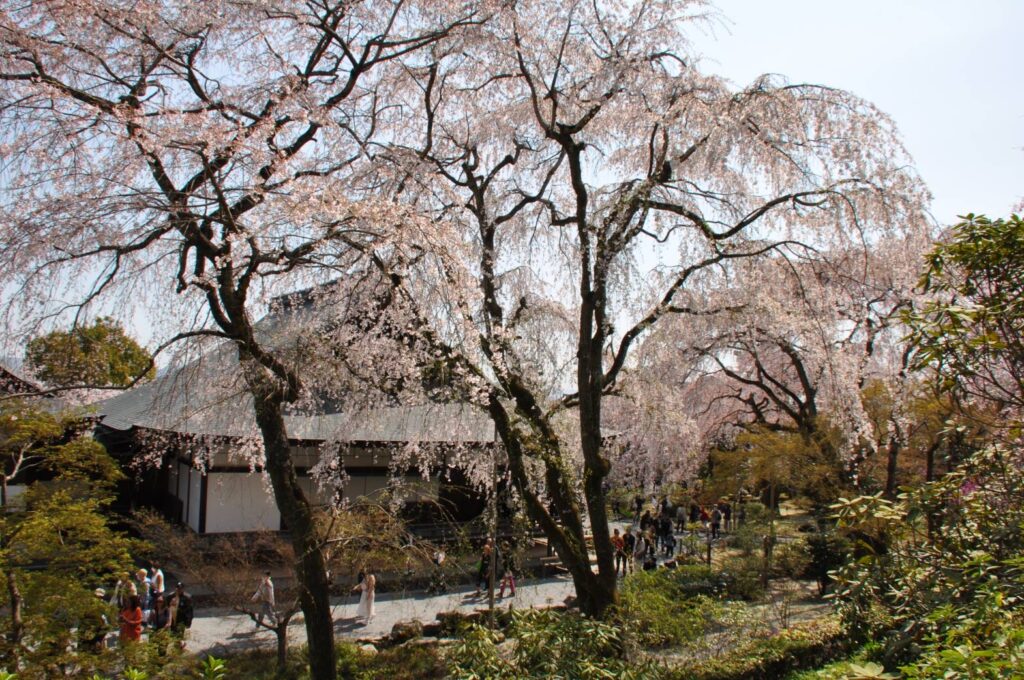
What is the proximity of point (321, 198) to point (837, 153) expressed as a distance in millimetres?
4929

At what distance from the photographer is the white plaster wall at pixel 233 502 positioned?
1188 centimetres

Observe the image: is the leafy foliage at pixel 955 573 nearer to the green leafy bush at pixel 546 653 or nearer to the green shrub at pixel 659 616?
the green leafy bush at pixel 546 653

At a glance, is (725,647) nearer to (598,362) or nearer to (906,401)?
(598,362)

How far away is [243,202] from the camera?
17.3ft

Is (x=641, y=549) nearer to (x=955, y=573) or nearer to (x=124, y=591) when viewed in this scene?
(x=124, y=591)

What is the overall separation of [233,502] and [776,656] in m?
9.63

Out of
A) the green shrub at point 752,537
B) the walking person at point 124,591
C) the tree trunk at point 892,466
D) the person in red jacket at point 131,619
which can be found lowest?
the person in red jacket at point 131,619

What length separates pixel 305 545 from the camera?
5.77m

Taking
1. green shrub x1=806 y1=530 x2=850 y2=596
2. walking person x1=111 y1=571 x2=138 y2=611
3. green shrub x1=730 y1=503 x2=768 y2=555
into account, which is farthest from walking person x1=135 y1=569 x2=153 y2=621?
green shrub x1=806 y1=530 x2=850 y2=596

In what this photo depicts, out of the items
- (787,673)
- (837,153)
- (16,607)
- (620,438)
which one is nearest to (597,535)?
(787,673)

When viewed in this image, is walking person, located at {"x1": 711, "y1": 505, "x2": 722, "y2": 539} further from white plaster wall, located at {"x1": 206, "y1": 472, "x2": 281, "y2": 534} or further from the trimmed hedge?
white plaster wall, located at {"x1": 206, "y1": 472, "x2": 281, "y2": 534}

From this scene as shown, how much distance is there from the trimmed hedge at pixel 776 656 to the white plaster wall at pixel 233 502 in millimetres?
8547

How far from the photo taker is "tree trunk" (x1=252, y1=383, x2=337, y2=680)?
5.76 meters

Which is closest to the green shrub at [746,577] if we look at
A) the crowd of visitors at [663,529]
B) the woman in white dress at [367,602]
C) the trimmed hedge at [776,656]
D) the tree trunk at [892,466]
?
the crowd of visitors at [663,529]
